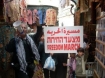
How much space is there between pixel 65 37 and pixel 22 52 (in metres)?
1.10

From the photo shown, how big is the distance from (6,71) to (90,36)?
8.59 feet

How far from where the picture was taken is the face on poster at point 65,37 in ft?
16.2

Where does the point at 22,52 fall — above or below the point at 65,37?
below

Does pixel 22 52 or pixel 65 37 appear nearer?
pixel 22 52

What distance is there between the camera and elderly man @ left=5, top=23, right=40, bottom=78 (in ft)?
15.3

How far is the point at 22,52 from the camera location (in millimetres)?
4645

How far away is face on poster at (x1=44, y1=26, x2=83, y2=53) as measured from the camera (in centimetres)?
495

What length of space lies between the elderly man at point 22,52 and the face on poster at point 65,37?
1.54ft

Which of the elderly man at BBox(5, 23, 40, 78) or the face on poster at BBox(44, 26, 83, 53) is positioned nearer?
the elderly man at BBox(5, 23, 40, 78)

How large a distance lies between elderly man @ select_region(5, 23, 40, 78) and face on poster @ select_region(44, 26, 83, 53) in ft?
1.54

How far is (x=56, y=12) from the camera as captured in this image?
13.5 metres

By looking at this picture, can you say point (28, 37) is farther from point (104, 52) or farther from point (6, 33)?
point (104, 52)

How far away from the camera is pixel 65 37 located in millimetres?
4973

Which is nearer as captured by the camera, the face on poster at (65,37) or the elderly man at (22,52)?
the elderly man at (22,52)
